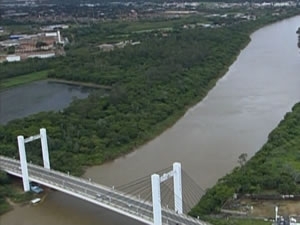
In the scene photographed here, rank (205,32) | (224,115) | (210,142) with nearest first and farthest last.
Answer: (210,142) < (224,115) < (205,32)

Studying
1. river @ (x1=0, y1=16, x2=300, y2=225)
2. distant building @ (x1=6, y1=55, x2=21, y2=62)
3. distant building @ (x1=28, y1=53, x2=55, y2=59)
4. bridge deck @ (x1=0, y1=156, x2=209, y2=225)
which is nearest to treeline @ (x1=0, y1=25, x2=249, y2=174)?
river @ (x1=0, y1=16, x2=300, y2=225)

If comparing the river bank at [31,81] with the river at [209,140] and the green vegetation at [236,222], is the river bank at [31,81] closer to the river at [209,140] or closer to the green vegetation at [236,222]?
the river at [209,140]

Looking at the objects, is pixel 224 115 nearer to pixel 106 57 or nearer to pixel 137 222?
pixel 137 222

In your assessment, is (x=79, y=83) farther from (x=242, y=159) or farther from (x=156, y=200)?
(x=156, y=200)

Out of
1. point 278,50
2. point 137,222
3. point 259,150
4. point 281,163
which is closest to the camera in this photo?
point 137,222

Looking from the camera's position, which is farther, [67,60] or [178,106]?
[67,60]

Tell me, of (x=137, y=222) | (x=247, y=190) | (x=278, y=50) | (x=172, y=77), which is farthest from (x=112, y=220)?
(x=278, y=50)

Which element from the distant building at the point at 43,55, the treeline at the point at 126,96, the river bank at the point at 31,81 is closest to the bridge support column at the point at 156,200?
the treeline at the point at 126,96
